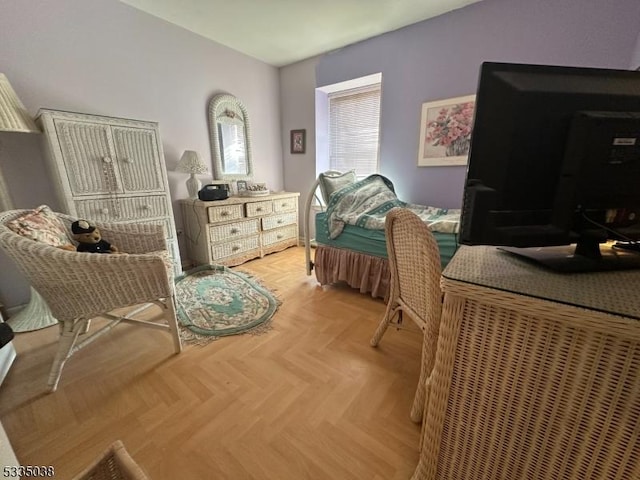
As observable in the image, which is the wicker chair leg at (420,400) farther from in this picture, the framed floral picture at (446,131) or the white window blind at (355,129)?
the white window blind at (355,129)

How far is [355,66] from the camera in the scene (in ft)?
9.82

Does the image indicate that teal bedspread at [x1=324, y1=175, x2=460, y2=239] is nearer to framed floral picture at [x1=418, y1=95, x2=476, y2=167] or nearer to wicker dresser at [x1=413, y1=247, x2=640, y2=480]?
framed floral picture at [x1=418, y1=95, x2=476, y2=167]

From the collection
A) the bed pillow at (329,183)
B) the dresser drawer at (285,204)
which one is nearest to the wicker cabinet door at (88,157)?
the dresser drawer at (285,204)

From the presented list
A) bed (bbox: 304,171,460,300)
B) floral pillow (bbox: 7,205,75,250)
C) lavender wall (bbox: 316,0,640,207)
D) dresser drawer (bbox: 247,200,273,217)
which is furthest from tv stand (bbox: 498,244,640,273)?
dresser drawer (bbox: 247,200,273,217)

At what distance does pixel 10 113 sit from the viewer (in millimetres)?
1599

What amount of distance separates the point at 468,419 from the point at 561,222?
582 millimetres

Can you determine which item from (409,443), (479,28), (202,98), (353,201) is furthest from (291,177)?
(409,443)

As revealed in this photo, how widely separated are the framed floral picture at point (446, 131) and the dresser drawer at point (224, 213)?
2.03 metres

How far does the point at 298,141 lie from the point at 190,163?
154 cm

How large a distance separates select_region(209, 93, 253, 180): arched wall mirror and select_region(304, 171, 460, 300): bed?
4.28 feet

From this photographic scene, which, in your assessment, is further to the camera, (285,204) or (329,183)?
(285,204)

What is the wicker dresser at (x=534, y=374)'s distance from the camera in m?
0.54

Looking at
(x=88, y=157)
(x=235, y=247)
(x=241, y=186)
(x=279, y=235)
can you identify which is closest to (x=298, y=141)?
(x=241, y=186)

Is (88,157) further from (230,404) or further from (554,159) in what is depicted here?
(554,159)
